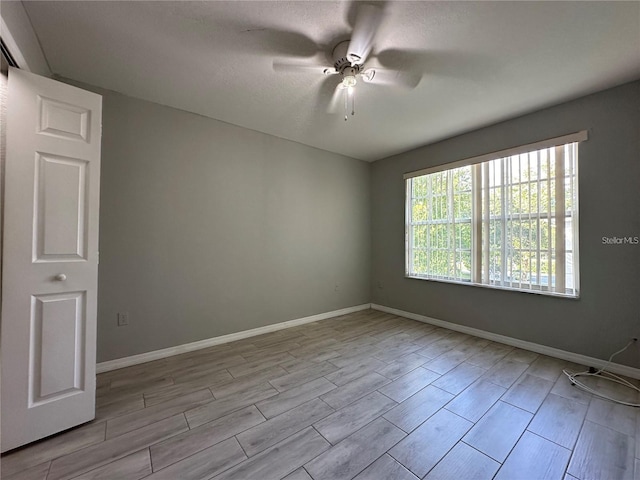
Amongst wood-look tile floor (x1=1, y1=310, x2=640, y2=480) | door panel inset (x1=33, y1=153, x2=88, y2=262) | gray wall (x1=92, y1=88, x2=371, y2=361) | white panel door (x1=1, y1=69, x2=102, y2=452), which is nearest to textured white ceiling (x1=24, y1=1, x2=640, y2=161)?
gray wall (x1=92, y1=88, x2=371, y2=361)

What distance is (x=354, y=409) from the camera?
180 centimetres

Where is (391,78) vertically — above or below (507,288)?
above

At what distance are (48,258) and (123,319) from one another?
1122mm

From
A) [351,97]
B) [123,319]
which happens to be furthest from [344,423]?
[351,97]

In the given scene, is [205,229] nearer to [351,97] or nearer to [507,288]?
[351,97]

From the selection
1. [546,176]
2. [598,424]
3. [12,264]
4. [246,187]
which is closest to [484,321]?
[598,424]

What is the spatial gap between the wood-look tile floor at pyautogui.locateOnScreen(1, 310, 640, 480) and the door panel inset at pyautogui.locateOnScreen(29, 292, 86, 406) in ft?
0.97

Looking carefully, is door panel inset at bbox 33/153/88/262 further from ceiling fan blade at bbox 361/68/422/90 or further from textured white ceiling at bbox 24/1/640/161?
ceiling fan blade at bbox 361/68/422/90

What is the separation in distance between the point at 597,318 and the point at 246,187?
12.8ft

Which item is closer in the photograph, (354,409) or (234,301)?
(354,409)

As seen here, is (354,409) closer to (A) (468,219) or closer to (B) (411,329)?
(B) (411,329)

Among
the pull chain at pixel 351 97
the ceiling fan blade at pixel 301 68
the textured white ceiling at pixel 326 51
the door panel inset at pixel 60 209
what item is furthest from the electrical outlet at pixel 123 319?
the pull chain at pixel 351 97

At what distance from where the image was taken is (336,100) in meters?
2.55

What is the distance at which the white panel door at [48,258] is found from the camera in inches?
56.9
